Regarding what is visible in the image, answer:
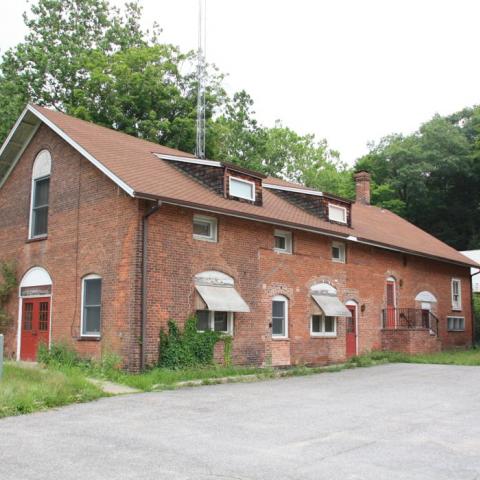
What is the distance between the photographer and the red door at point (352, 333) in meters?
23.3

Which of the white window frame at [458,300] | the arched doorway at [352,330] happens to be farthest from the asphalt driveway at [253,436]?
the white window frame at [458,300]

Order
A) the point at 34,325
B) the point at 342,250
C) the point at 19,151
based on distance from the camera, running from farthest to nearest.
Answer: the point at 342,250 → the point at 19,151 → the point at 34,325

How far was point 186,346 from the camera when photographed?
55.0 ft

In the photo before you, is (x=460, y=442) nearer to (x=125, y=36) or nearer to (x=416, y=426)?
(x=416, y=426)

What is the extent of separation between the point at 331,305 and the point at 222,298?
5356 mm

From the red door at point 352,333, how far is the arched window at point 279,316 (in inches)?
150

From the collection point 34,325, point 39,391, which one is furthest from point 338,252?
point 39,391

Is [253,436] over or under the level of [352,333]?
under

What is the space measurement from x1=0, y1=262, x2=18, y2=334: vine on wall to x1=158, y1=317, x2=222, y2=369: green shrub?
6.23m

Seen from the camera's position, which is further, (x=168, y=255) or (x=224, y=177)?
(x=224, y=177)

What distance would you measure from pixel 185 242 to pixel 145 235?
143 centimetres

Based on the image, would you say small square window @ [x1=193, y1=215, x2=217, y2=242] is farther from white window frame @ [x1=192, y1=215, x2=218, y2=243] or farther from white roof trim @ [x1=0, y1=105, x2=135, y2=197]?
white roof trim @ [x1=0, y1=105, x2=135, y2=197]

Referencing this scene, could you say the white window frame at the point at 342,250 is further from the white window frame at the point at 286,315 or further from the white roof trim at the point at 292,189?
the white window frame at the point at 286,315

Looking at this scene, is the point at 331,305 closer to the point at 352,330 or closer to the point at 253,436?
the point at 352,330
